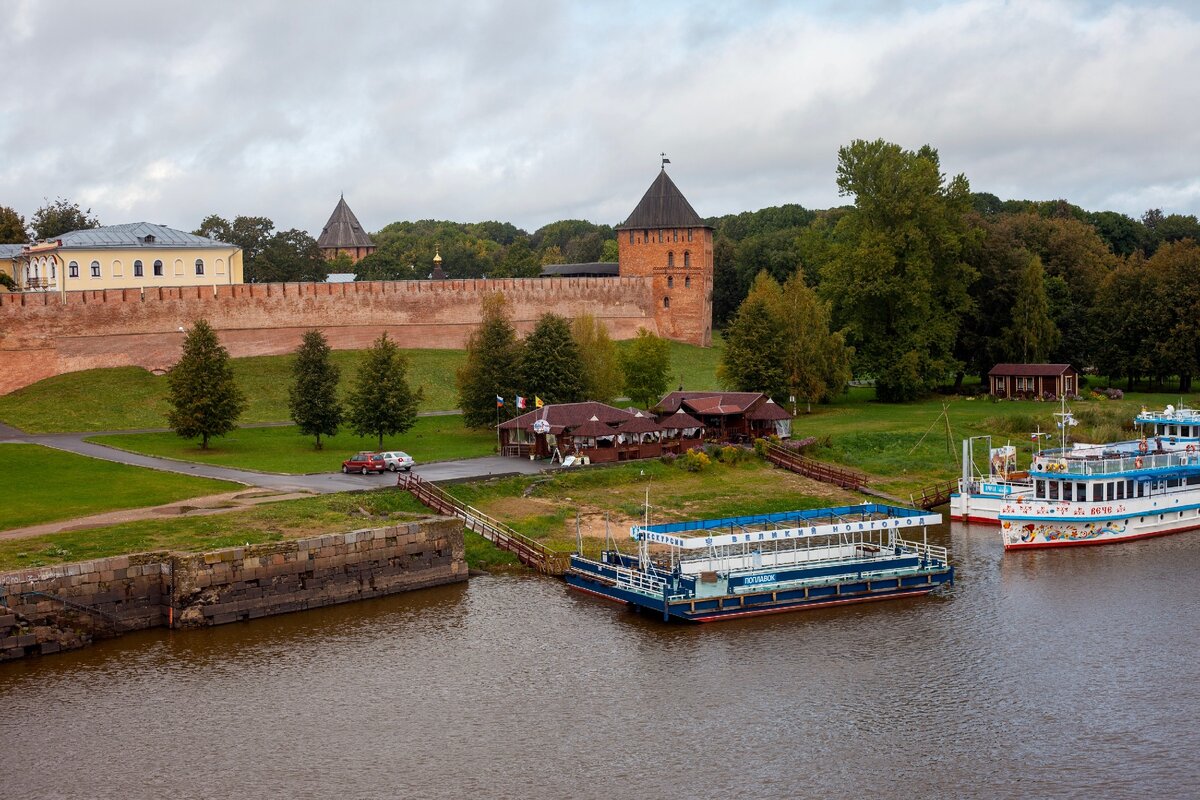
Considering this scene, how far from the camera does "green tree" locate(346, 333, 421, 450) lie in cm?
4703

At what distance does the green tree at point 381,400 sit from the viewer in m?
47.0

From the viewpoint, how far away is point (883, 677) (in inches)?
1013

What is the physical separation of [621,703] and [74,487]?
20846 millimetres

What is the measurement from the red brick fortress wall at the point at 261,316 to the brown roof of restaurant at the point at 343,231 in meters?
34.9

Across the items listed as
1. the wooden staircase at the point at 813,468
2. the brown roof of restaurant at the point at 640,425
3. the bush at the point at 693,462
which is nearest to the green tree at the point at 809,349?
the wooden staircase at the point at 813,468

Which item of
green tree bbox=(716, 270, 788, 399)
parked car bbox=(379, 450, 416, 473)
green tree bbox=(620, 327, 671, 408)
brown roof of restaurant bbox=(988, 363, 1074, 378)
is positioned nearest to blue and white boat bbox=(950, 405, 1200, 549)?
green tree bbox=(716, 270, 788, 399)

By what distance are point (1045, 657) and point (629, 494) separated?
52.9ft

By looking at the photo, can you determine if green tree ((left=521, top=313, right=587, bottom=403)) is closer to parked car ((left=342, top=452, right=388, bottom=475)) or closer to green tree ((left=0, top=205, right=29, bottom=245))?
parked car ((left=342, top=452, right=388, bottom=475))

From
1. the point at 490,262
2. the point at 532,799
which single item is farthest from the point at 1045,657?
the point at 490,262

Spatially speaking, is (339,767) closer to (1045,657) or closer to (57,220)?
(1045,657)

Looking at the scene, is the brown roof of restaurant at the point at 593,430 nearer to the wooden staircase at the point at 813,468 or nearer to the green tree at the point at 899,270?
the wooden staircase at the point at 813,468

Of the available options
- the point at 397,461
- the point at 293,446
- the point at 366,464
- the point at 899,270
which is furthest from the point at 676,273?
the point at 366,464

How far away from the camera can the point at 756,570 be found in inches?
1246

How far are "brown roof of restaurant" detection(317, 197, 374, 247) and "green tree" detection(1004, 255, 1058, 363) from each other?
2228 inches
